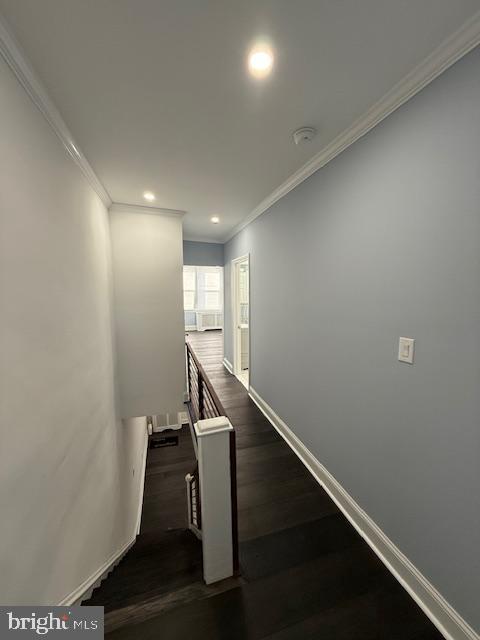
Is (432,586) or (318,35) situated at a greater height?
(318,35)

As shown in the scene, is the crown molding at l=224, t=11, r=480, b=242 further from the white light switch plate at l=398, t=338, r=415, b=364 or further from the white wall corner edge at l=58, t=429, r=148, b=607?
the white wall corner edge at l=58, t=429, r=148, b=607

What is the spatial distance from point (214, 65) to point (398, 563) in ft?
8.75

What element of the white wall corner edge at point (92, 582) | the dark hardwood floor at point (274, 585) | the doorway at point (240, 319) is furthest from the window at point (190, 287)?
the dark hardwood floor at point (274, 585)

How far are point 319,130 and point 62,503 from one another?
2593mm

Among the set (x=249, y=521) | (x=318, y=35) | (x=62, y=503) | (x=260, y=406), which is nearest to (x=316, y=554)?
(x=249, y=521)

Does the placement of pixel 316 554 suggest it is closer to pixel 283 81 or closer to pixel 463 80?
pixel 463 80

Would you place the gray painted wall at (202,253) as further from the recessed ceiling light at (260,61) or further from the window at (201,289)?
the window at (201,289)

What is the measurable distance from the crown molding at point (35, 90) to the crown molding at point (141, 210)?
0.99m

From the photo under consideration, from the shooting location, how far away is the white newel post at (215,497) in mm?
1246

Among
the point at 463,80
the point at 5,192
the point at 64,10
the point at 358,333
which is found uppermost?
the point at 64,10

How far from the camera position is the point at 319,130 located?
4.92 ft

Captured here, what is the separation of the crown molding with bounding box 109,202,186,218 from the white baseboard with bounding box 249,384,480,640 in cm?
304

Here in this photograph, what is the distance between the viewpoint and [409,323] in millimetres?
1232

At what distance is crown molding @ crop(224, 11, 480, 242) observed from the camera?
36.4 inches
